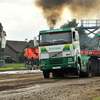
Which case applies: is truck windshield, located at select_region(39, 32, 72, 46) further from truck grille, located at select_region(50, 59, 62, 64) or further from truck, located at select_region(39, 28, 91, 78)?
truck grille, located at select_region(50, 59, 62, 64)

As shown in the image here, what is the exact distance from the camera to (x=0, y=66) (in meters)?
38.8

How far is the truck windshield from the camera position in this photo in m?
16.7

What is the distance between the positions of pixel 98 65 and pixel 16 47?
67.5 metres

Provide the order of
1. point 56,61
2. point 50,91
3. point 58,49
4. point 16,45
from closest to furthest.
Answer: point 50,91 → point 58,49 → point 56,61 → point 16,45

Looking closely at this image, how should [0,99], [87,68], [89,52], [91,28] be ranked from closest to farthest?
[0,99], [87,68], [89,52], [91,28]

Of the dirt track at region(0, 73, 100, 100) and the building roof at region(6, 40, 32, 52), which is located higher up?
the building roof at region(6, 40, 32, 52)

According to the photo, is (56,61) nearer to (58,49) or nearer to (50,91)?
(58,49)

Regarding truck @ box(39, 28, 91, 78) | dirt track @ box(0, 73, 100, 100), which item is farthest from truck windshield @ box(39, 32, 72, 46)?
dirt track @ box(0, 73, 100, 100)

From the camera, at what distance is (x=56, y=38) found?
16734 millimetres

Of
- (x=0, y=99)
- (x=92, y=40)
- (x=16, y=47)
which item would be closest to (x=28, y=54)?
(x=92, y=40)

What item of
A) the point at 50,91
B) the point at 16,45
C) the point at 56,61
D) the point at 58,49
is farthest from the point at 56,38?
the point at 16,45

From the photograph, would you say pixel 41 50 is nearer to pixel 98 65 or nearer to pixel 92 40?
pixel 98 65

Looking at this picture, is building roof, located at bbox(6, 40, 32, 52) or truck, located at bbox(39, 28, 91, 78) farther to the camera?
building roof, located at bbox(6, 40, 32, 52)

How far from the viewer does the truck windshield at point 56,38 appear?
54.6ft
